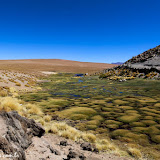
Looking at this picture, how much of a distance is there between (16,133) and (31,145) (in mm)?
660

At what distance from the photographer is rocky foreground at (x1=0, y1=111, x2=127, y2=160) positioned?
3424 millimetres

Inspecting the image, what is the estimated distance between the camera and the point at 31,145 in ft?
14.3

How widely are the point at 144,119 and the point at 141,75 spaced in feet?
75.1

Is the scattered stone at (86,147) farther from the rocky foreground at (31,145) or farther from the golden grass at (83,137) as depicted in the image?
the golden grass at (83,137)

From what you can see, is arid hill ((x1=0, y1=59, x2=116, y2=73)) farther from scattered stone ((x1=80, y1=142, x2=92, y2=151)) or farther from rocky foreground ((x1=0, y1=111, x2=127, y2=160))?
scattered stone ((x1=80, y1=142, x2=92, y2=151))

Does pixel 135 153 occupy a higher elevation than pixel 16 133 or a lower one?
lower


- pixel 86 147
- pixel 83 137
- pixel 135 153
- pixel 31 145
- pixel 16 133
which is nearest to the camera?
pixel 16 133

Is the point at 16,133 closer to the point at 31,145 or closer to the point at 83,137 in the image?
the point at 31,145

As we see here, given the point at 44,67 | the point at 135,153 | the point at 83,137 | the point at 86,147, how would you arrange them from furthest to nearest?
the point at 44,67, the point at 83,137, the point at 86,147, the point at 135,153

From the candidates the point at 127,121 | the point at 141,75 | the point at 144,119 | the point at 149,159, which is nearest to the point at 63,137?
the point at 149,159

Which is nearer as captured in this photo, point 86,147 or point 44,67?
point 86,147

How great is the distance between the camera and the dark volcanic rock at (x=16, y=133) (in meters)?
3.38

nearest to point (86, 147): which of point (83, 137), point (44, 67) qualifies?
point (83, 137)

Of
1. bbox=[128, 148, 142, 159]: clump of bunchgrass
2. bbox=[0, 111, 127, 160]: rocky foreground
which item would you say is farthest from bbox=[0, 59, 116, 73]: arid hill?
bbox=[128, 148, 142, 159]: clump of bunchgrass
